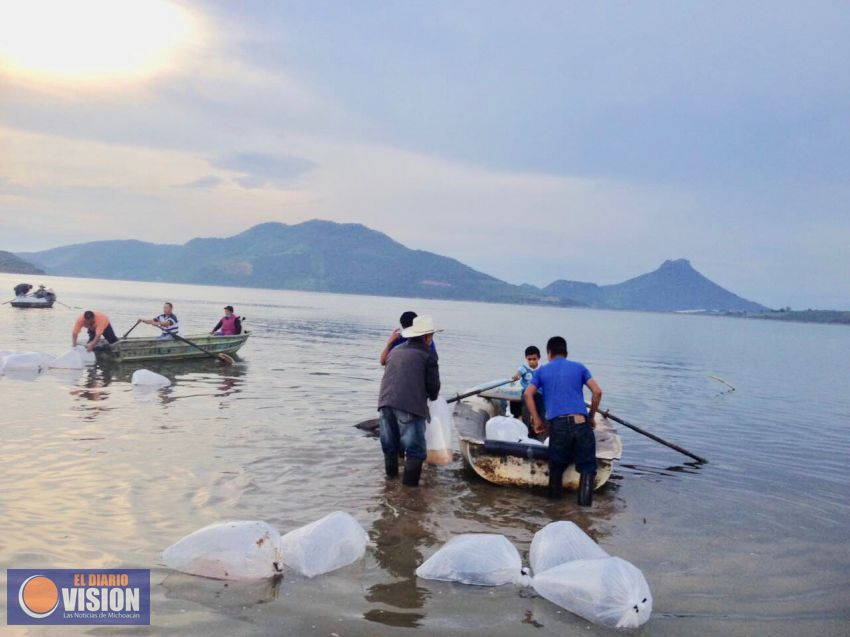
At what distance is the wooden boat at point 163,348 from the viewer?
2005 centimetres

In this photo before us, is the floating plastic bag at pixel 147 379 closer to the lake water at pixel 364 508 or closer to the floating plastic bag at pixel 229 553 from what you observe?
the lake water at pixel 364 508

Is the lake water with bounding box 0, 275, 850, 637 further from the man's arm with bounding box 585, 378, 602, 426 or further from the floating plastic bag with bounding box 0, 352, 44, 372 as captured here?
the man's arm with bounding box 585, 378, 602, 426

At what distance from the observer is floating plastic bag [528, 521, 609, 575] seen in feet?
20.4

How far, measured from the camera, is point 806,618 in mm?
5844

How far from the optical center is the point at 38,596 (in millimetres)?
5191

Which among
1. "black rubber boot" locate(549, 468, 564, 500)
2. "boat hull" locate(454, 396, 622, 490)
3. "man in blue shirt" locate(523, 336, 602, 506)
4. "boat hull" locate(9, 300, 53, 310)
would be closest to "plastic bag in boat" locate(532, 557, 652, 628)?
"man in blue shirt" locate(523, 336, 602, 506)

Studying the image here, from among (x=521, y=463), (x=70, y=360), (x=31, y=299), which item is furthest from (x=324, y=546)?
(x=31, y=299)

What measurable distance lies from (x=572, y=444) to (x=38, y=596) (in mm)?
6021

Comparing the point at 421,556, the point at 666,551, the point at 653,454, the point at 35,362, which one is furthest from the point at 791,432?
the point at 35,362

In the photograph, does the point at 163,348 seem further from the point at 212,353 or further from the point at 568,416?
the point at 568,416

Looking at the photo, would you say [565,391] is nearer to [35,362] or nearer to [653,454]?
[653,454]

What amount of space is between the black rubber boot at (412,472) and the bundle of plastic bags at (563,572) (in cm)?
265

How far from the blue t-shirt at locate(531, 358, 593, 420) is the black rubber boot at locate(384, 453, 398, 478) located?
2235mm

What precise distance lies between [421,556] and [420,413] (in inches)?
93.3
